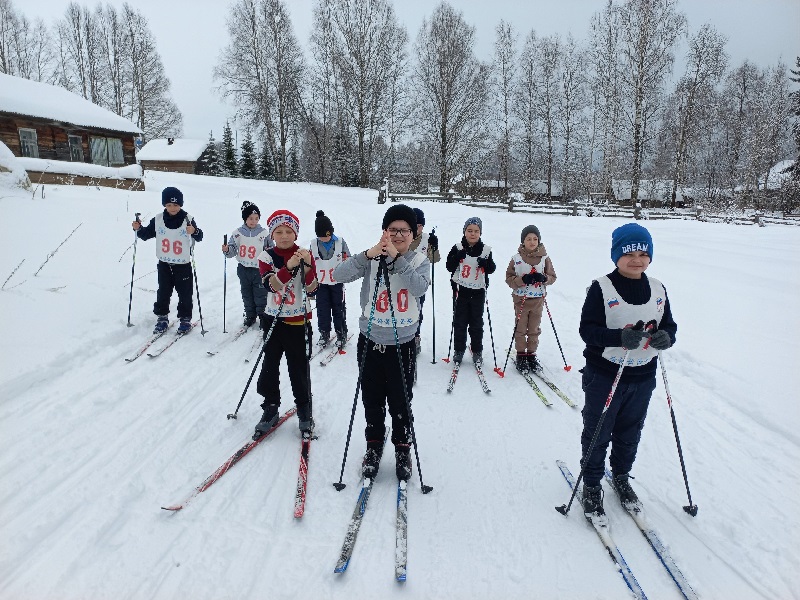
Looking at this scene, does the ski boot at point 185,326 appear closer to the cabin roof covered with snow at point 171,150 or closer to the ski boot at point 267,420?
the ski boot at point 267,420

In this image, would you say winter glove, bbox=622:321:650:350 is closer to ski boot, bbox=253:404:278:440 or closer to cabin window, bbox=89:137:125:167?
ski boot, bbox=253:404:278:440

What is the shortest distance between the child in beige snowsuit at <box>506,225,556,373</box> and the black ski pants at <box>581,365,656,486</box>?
245cm

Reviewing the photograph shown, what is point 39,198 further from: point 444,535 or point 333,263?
point 444,535

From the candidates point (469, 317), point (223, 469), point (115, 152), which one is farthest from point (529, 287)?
point (115, 152)

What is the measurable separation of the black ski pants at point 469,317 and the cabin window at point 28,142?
76.5 feet

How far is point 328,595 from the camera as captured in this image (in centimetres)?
242

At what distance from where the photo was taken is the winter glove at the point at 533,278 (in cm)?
546

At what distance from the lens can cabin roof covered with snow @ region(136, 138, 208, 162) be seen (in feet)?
135

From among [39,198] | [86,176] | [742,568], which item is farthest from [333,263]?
[86,176]

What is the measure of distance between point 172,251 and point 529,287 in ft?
16.6

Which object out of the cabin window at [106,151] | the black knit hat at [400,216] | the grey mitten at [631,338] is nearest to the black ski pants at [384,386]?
the black knit hat at [400,216]

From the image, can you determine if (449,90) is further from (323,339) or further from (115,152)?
(323,339)

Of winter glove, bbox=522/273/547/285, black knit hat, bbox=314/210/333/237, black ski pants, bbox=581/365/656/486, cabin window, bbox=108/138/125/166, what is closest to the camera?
black ski pants, bbox=581/365/656/486

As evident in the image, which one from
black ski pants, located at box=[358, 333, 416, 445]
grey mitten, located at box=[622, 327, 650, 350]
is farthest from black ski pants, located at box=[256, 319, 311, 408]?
grey mitten, located at box=[622, 327, 650, 350]
